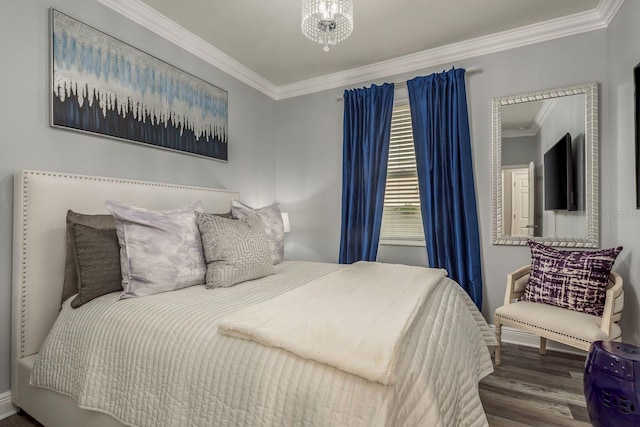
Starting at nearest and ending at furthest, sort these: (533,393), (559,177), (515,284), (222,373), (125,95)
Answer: (222,373) → (533,393) → (125,95) → (515,284) → (559,177)

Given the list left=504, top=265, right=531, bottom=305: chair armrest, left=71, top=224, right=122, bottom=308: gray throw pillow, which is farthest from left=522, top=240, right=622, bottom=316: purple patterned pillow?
left=71, top=224, right=122, bottom=308: gray throw pillow

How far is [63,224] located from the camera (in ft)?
6.16

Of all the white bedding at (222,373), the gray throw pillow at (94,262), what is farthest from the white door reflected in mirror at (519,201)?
the gray throw pillow at (94,262)

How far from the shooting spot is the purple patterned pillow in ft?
6.92

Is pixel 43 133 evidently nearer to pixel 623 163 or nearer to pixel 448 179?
pixel 448 179

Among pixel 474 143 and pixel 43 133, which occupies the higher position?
pixel 474 143

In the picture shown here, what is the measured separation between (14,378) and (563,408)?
2.99 meters

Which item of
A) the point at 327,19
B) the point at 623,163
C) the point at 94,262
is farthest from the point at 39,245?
the point at 623,163

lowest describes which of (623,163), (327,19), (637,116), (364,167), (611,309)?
(611,309)

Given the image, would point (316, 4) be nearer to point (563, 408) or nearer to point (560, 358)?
point (563, 408)

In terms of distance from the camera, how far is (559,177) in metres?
2.66

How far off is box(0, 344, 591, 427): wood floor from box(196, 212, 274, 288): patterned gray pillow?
3.84ft

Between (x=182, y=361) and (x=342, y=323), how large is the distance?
0.59m

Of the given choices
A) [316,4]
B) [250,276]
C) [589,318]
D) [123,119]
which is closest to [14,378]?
[250,276]
